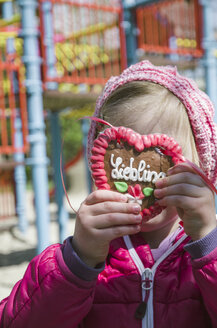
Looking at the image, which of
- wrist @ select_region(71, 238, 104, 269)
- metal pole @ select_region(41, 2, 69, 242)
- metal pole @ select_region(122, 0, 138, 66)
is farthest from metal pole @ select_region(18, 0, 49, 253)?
wrist @ select_region(71, 238, 104, 269)

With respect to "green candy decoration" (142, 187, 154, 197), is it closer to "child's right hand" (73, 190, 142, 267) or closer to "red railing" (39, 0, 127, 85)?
"child's right hand" (73, 190, 142, 267)

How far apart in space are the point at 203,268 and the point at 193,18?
4682 millimetres

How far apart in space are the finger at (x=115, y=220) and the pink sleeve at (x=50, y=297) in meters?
0.15

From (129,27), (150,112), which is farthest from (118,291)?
(129,27)

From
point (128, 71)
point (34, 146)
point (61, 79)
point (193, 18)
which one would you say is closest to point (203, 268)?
point (128, 71)

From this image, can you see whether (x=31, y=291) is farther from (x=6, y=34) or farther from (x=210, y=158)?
(x=6, y=34)

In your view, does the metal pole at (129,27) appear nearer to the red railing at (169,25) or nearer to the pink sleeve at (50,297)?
the red railing at (169,25)

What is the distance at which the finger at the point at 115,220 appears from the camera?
0.96 metres

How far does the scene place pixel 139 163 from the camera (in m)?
1.04

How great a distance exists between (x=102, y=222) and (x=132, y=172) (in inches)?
5.6

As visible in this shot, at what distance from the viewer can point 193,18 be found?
5195 mm

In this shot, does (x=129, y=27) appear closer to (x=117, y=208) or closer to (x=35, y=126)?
(x=35, y=126)

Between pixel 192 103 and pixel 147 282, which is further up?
pixel 192 103

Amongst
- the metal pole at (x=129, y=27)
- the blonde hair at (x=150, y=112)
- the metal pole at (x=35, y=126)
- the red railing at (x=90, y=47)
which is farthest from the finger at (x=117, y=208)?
the metal pole at (x=129, y=27)
